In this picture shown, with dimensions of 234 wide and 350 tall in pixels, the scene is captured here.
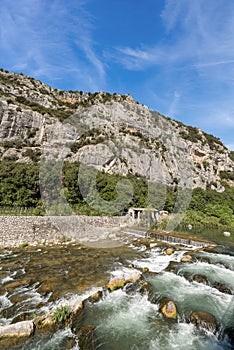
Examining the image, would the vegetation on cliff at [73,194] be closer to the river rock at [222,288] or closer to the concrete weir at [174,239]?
the concrete weir at [174,239]

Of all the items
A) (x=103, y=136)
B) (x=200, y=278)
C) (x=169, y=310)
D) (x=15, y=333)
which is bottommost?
(x=15, y=333)

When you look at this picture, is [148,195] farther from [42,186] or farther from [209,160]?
[209,160]

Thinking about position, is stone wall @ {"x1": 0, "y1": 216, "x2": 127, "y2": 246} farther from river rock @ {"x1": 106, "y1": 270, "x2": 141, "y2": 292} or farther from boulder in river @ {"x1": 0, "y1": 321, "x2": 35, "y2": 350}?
boulder in river @ {"x1": 0, "y1": 321, "x2": 35, "y2": 350}

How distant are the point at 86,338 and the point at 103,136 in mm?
56888

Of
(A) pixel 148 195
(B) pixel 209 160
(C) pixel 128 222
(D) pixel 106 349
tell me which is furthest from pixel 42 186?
(B) pixel 209 160

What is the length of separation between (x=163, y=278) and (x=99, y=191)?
2287 cm

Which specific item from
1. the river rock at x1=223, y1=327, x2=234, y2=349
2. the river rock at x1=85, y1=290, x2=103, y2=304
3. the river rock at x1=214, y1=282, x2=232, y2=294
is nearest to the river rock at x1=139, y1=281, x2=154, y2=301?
the river rock at x1=85, y1=290, x2=103, y2=304

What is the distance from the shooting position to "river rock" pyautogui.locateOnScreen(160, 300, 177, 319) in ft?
21.3

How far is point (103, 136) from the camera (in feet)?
196

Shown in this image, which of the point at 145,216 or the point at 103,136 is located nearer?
the point at 145,216

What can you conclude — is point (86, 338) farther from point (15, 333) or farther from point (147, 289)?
point (147, 289)

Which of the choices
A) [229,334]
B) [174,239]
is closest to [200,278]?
[229,334]

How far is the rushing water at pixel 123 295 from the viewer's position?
18.1 feet

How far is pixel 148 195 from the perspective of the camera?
39406 millimetres
